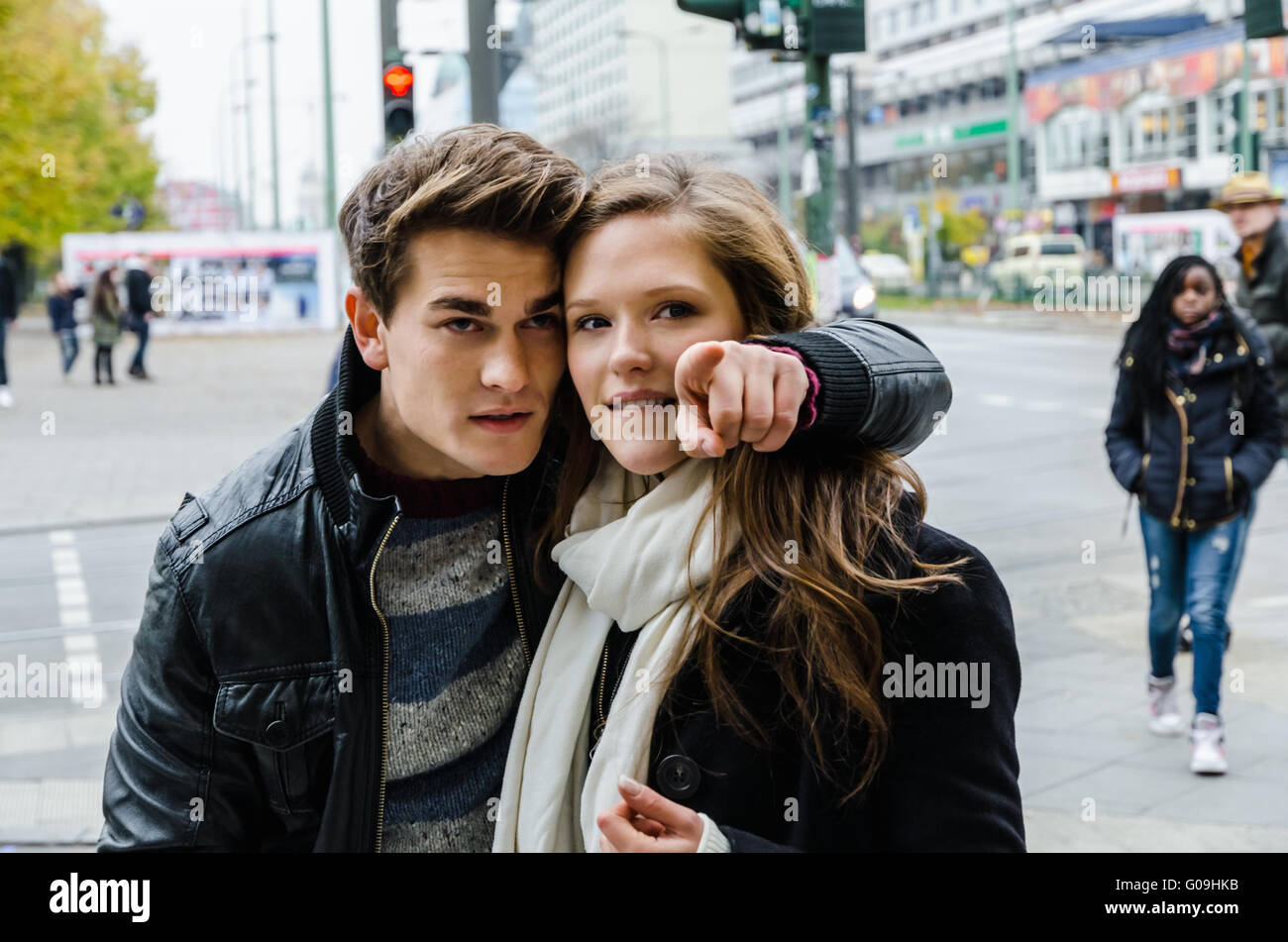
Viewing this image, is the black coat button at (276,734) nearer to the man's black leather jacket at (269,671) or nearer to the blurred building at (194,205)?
the man's black leather jacket at (269,671)

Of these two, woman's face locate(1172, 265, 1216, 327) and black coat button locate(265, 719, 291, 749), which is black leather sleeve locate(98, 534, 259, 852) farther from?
woman's face locate(1172, 265, 1216, 327)

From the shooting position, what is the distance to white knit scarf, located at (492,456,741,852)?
71.5 inches

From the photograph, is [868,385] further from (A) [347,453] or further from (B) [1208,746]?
(B) [1208,746]

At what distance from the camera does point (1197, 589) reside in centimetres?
564

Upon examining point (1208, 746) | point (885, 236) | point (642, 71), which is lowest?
point (1208, 746)

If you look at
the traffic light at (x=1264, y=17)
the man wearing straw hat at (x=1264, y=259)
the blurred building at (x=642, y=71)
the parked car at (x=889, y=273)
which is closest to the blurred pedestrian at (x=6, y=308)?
the traffic light at (x=1264, y=17)

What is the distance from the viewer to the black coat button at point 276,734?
190cm

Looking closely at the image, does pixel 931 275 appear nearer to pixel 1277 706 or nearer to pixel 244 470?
pixel 1277 706

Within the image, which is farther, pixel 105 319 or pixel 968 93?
pixel 968 93

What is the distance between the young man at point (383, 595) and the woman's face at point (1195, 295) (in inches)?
160

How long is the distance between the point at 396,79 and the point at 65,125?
3319cm

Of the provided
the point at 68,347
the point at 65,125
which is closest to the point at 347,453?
the point at 68,347

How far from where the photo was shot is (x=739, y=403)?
5.13ft
